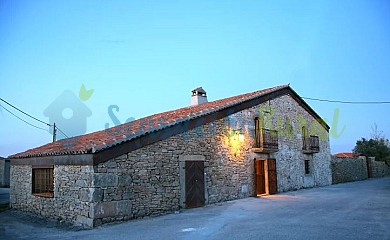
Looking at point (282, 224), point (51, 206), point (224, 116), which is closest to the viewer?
point (282, 224)

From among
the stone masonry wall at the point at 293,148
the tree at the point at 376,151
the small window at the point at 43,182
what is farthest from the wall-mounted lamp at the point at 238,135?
the tree at the point at 376,151

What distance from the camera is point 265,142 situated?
14.0 m

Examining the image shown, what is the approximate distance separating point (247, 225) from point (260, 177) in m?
7.24

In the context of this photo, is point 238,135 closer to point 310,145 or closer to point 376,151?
point 310,145

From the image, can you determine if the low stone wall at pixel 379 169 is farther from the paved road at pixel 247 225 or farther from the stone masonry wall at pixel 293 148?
the paved road at pixel 247 225

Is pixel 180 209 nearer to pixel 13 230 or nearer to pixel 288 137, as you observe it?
pixel 13 230

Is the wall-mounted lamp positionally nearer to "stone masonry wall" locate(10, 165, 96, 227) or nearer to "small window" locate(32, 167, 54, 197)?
"stone masonry wall" locate(10, 165, 96, 227)

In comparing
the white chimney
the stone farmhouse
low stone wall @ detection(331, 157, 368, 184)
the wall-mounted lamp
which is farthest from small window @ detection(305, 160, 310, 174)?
the white chimney

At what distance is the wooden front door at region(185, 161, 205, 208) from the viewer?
10.2 metres

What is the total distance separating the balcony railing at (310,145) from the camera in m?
17.2

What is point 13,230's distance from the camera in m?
8.02

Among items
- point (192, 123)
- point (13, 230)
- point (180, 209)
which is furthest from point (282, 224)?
point (13, 230)

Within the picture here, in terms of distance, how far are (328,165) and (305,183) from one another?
3.70m

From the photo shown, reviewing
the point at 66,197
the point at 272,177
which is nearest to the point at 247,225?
the point at 66,197
